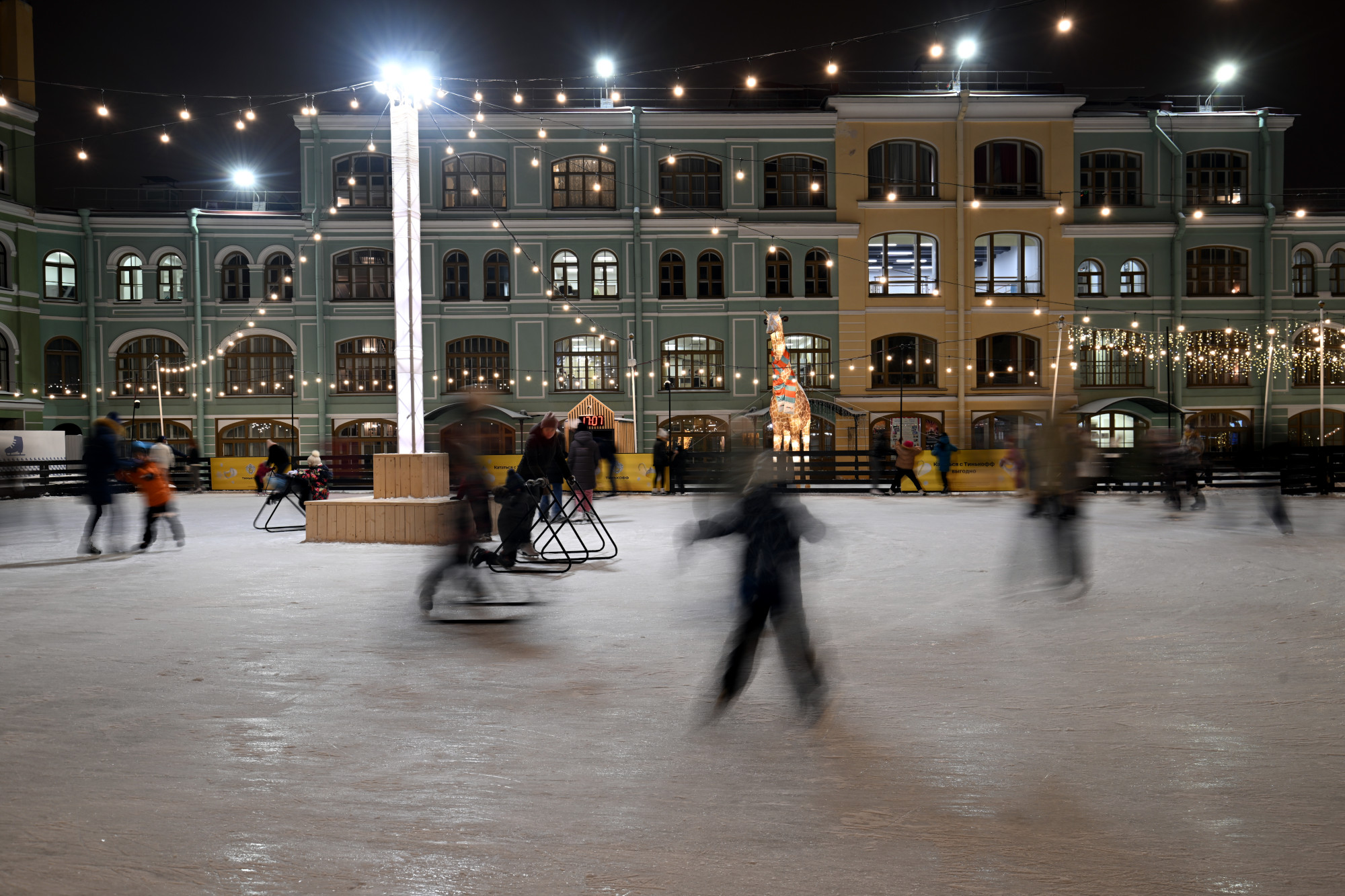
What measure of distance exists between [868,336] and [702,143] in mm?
9867

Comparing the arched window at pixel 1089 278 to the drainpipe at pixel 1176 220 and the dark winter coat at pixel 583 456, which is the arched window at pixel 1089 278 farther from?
the dark winter coat at pixel 583 456

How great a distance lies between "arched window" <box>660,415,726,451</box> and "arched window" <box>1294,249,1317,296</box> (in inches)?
930

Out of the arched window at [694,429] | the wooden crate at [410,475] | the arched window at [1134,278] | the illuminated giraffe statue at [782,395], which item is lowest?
the wooden crate at [410,475]

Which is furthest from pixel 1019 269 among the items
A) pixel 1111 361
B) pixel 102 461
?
pixel 102 461

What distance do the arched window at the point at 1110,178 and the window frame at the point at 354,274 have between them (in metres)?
27.5

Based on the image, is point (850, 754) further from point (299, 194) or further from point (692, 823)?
point (299, 194)

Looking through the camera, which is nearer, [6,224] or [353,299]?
[6,224]

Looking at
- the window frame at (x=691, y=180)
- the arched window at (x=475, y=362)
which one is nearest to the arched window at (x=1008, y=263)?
the window frame at (x=691, y=180)

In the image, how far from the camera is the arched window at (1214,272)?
37.2 m

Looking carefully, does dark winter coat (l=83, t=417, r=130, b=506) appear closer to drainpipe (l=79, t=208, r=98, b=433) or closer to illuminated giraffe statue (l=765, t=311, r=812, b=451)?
illuminated giraffe statue (l=765, t=311, r=812, b=451)

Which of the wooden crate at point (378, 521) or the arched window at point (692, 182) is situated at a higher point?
the arched window at point (692, 182)

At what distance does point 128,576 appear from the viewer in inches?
401

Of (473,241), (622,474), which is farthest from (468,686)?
(473,241)

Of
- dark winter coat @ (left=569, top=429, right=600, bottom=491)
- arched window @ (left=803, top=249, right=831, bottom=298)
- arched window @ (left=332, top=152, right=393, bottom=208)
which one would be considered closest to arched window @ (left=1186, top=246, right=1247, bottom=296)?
arched window @ (left=803, top=249, right=831, bottom=298)
